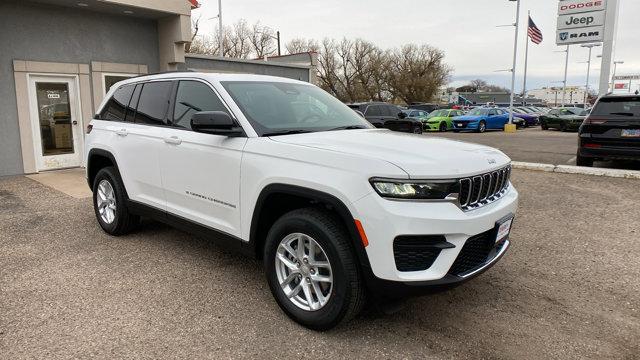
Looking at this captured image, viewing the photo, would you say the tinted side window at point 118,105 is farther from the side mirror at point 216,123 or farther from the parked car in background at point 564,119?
the parked car in background at point 564,119

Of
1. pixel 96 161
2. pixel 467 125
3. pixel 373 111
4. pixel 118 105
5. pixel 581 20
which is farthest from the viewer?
pixel 467 125

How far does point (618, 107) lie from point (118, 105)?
28.8ft

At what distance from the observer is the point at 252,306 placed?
360 cm

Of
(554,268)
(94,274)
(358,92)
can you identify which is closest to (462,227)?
A: (554,268)

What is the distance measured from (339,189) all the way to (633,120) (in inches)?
321

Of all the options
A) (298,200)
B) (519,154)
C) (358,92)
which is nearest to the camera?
(298,200)

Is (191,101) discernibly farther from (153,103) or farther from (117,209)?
(117,209)

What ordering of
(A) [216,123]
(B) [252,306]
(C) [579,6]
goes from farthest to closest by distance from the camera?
1. (C) [579,6]
2. (B) [252,306]
3. (A) [216,123]

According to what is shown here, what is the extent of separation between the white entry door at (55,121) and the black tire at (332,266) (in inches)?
351

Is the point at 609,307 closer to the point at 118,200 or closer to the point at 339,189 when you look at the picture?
the point at 339,189

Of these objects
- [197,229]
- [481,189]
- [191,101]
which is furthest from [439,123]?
[481,189]

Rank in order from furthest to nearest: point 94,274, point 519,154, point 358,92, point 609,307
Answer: point 358,92 < point 519,154 < point 94,274 < point 609,307

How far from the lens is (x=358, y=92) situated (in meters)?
70.4

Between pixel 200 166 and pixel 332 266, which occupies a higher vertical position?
pixel 200 166
